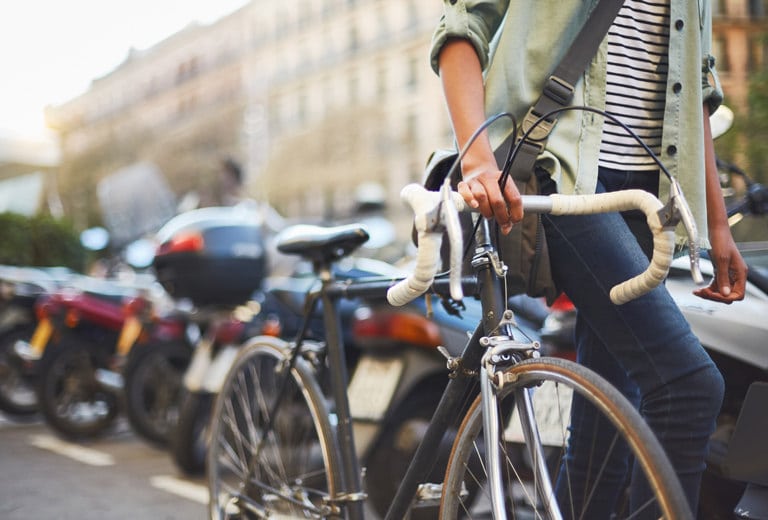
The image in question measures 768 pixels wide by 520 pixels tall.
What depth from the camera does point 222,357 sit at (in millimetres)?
4504

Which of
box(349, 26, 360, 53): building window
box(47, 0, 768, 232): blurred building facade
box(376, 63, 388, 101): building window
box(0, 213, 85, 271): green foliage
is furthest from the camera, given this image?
box(349, 26, 360, 53): building window

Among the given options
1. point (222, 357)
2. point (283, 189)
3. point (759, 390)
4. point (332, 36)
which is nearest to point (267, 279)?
point (222, 357)

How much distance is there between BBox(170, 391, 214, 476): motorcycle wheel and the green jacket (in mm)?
2888

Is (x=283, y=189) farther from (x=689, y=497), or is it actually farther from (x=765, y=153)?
(x=689, y=497)

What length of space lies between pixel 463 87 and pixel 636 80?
405 millimetres

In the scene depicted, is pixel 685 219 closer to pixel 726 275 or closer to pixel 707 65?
pixel 726 275

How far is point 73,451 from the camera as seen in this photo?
18.1 feet

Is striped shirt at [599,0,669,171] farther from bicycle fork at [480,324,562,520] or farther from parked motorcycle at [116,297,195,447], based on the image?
parked motorcycle at [116,297,195,447]

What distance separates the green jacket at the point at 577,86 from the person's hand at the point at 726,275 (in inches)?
5.1

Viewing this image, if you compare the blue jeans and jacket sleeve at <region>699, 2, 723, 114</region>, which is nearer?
the blue jeans

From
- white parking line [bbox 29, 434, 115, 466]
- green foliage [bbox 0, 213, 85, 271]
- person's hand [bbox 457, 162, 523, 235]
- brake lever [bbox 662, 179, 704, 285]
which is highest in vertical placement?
green foliage [bbox 0, 213, 85, 271]

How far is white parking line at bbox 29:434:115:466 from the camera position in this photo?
5203 millimetres

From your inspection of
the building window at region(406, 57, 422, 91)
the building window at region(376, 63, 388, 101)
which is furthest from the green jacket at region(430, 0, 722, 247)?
the building window at region(376, 63, 388, 101)

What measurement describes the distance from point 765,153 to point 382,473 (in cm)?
312
